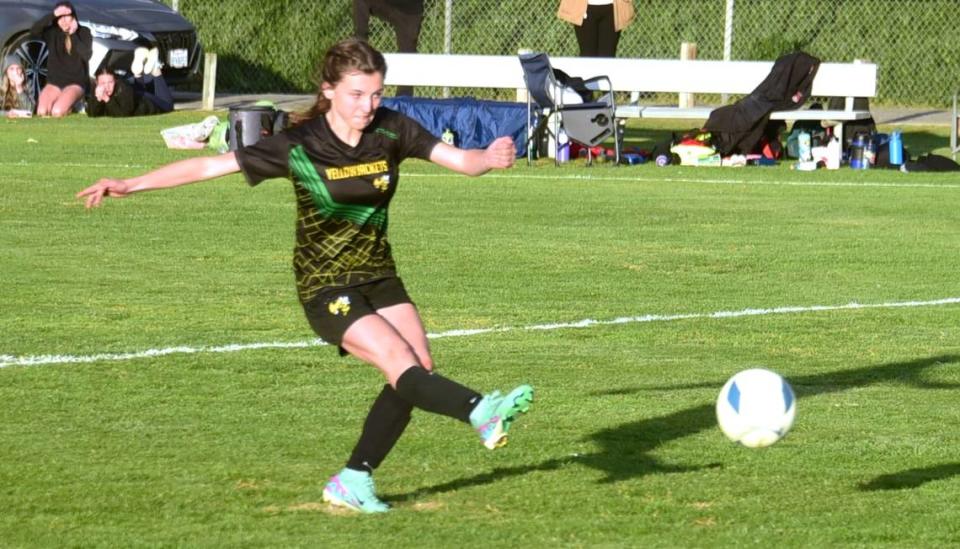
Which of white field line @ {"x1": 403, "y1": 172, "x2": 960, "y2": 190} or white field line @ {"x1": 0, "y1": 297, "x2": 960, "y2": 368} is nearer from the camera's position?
white field line @ {"x1": 0, "y1": 297, "x2": 960, "y2": 368}

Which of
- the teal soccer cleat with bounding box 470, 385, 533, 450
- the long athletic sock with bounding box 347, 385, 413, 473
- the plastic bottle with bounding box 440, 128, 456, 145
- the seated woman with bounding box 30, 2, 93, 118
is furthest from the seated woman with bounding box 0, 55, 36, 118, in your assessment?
the teal soccer cleat with bounding box 470, 385, 533, 450

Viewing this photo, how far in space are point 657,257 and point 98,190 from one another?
7781mm

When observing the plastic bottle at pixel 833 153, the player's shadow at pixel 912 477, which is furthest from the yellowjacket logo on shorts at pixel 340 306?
the plastic bottle at pixel 833 153

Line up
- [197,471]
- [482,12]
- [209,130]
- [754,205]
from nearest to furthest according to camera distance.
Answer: [197,471], [754,205], [209,130], [482,12]

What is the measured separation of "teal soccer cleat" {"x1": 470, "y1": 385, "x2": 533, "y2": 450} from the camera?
5.69 metres

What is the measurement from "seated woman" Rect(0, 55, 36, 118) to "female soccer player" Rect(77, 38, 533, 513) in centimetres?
1919

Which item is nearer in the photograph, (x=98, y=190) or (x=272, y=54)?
(x=98, y=190)

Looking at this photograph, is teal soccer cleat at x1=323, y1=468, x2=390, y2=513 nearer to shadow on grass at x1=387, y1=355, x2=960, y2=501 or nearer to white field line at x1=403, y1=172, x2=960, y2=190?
shadow on grass at x1=387, y1=355, x2=960, y2=501

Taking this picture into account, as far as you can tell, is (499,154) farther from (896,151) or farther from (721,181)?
(896,151)

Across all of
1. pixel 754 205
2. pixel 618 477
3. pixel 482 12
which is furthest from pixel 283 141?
pixel 482 12

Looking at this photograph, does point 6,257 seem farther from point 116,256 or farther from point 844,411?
point 844,411

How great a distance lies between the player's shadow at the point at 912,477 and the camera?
6.74 metres

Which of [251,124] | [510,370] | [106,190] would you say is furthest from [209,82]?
[106,190]

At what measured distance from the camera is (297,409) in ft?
26.1
